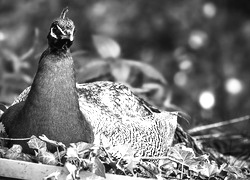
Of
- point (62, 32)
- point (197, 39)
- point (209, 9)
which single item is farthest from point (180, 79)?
point (62, 32)

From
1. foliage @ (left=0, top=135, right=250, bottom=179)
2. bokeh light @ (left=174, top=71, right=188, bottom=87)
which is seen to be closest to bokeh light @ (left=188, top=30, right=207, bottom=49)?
bokeh light @ (left=174, top=71, right=188, bottom=87)

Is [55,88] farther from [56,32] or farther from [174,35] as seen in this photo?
[174,35]

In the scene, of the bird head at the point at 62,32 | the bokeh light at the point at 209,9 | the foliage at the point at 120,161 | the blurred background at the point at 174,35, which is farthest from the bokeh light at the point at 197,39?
the bird head at the point at 62,32

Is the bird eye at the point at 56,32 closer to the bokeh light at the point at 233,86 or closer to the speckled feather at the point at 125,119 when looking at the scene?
the speckled feather at the point at 125,119

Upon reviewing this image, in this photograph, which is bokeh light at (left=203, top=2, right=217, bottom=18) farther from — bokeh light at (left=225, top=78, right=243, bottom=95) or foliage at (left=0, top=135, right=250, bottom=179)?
foliage at (left=0, top=135, right=250, bottom=179)

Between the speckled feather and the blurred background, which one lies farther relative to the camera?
the blurred background

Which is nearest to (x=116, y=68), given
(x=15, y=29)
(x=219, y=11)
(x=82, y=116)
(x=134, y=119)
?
(x=134, y=119)

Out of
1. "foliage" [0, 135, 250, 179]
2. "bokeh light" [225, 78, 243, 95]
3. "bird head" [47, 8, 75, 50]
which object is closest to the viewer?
"foliage" [0, 135, 250, 179]

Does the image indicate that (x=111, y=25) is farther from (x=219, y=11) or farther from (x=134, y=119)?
(x=134, y=119)
